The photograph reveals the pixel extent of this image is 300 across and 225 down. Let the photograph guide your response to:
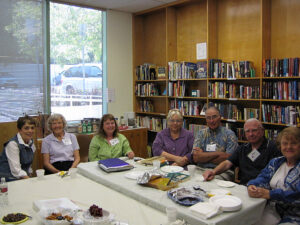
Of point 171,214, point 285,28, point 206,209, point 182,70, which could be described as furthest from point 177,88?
point 171,214

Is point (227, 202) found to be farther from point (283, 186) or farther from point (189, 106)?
point (189, 106)

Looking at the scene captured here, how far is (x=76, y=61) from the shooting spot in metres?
5.56

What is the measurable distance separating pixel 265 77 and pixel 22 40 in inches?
148

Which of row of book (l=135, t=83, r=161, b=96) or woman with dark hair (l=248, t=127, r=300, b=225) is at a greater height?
row of book (l=135, t=83, r=161, b=96)

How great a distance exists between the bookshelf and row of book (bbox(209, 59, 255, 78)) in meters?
0.05

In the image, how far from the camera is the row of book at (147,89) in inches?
236

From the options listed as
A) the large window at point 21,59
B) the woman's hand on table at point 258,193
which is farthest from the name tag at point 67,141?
the woman's hand on table at point 258,193

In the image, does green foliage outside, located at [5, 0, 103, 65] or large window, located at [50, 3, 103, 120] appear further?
large window, located at [50, 3, 103, 120]

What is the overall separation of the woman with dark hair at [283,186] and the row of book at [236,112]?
211 cm

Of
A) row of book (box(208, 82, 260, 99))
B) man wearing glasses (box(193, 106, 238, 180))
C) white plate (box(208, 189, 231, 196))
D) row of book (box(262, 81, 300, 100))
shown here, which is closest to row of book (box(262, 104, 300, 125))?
row of book (box(262, 81, 300, 100))

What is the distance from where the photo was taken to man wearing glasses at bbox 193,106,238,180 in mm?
3256

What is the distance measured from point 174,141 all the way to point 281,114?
1601 mm

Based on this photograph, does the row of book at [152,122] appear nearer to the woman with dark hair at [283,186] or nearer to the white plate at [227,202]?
the woman with dark hair at [283,186]

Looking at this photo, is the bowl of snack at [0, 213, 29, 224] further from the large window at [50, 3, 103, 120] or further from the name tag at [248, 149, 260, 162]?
the large window at [50, 3, 103, 120]
